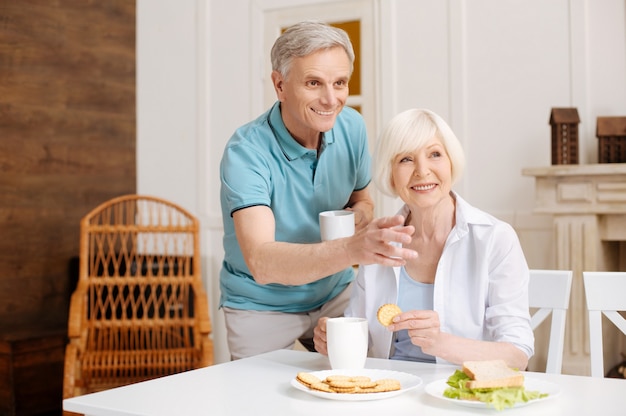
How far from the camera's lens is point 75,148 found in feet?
13.9

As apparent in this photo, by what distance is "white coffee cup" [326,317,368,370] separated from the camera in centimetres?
149

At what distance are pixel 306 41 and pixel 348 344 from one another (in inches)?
30.2

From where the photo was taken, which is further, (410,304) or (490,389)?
(410,304)

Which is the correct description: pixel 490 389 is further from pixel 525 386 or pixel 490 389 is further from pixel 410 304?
pixel 410 304

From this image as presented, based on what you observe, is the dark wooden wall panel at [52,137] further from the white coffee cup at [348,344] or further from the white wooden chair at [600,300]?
the white wooden chair at [600,300]

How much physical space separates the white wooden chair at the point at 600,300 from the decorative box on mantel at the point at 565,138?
1590mm

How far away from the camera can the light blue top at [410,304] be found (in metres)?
1.77

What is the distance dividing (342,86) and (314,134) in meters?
0.16

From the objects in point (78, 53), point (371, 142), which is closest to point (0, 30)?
point (78, 53)

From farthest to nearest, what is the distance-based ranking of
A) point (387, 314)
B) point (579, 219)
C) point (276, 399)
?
point (579, 219) < point (387, 314) < point (276, 399)

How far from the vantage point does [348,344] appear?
149 cm

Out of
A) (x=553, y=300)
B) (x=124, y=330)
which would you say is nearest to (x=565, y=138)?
(x=553, y=300)

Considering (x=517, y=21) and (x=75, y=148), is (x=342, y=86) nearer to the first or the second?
(x=517, y=21)

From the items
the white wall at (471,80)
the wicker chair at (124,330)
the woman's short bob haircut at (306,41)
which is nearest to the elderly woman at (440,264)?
the woman's short bob haircut at (306,41)
